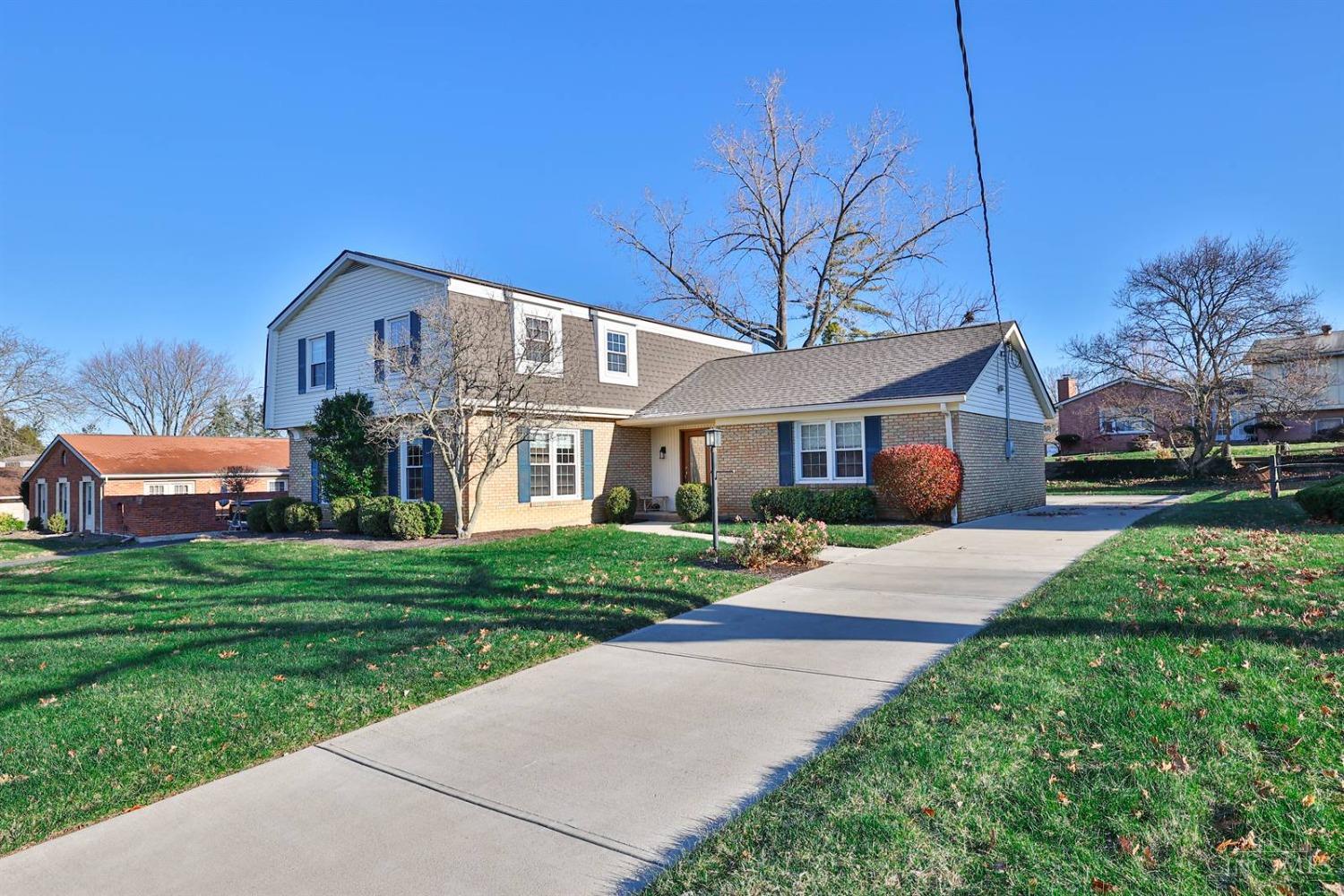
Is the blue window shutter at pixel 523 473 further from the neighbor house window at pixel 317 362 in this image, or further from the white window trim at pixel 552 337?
the neighbor house window at pixel 317 362

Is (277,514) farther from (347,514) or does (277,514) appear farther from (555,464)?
(555,464)

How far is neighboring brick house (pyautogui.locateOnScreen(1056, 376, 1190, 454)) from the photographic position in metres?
30.5

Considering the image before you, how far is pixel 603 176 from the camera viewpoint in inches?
1037

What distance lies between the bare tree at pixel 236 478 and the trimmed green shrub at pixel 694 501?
21.0 metres

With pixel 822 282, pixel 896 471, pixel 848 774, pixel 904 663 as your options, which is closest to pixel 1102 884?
pixel 848 774

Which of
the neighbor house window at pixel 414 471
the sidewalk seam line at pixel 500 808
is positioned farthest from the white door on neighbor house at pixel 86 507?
the sidewalk seam line at pixel 500 808

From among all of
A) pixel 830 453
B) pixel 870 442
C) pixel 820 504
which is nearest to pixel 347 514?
pixel 820 504

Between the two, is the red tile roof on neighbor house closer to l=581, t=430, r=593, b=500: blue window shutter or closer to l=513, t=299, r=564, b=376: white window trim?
l=581, t=430, r=593, b=500: blue window shutter

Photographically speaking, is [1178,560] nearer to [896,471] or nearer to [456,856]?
[896,471]

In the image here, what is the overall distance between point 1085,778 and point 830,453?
46.1ft

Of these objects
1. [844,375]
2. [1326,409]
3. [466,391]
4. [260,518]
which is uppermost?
[1326,409]

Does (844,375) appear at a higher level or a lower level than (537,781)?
higher

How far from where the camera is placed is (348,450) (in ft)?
57.5

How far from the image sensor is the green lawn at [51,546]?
18.9 m
